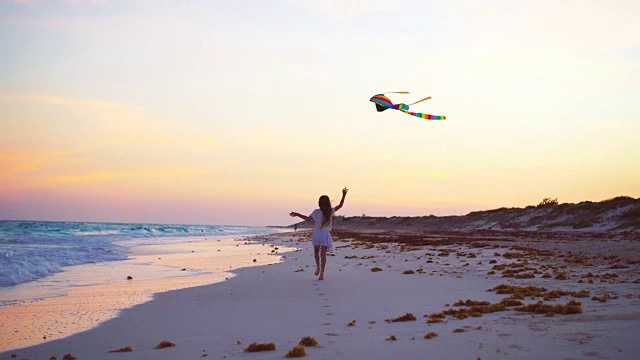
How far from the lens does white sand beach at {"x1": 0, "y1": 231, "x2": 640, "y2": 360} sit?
5715mm

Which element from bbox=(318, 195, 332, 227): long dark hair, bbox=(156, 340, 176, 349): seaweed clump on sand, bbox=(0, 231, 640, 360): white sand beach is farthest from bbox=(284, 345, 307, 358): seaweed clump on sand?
bbox=(318, 195, 332, 227): long dark hair

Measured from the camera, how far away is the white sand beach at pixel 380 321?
571cm

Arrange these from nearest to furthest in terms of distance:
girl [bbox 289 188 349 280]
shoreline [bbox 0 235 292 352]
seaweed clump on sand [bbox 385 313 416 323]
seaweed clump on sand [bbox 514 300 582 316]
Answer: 1. seaweed clump on sand [bbox 514 300 582 316]
2. seaweed clump on sand [bbox 385 313 416 323]
3. shoreline [bbox 0 235 292 352]
4. girl [bbox 289 188 349 280]

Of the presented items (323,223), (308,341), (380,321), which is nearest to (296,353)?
(308,341)

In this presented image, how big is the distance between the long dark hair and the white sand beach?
1566 millimetres

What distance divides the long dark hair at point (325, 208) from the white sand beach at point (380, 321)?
157 cm

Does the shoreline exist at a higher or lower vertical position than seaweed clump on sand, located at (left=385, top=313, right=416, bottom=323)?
lower

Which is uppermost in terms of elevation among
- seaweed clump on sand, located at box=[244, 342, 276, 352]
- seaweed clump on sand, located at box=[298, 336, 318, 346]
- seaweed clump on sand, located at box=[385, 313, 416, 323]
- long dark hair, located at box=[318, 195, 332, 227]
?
long dark hair, located at box=[318, 195, 332, 227]

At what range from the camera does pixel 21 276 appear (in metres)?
15.3

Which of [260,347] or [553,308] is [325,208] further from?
[260,347]

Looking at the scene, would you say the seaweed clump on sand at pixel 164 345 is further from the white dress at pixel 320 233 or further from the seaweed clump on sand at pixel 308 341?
the white dress at pixel 320 233

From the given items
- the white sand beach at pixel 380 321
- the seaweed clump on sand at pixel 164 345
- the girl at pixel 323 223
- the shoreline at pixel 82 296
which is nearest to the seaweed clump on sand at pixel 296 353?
the white sand beach at pixel 380 321

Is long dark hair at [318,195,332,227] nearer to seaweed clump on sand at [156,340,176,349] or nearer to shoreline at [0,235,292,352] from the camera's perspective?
shoreline at [0,235,292,352]

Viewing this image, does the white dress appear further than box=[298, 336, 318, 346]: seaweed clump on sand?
Yes
